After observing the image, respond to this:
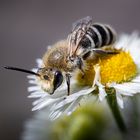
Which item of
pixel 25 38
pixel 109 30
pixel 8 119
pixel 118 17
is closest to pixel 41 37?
pixel 25 38

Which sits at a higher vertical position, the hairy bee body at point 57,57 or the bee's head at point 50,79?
the hairy bee body at point 57,57

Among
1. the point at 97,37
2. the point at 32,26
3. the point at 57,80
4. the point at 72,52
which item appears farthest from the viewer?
the point at 32,26

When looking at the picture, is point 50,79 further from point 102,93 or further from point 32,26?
point 32,26

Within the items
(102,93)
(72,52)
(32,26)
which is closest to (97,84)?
(102,93)

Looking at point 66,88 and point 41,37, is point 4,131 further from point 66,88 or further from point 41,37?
point 66,88

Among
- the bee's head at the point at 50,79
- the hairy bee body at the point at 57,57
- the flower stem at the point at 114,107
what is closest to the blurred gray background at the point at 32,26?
the flower stem at the point at 114,107

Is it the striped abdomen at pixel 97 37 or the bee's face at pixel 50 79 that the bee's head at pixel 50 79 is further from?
the striped abdomen at pixel 97 37

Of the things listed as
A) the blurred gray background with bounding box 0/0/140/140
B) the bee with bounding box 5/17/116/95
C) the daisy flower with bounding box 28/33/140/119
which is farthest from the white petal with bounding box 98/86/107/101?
the blurred gray background with bounding box 0/0/140/140
